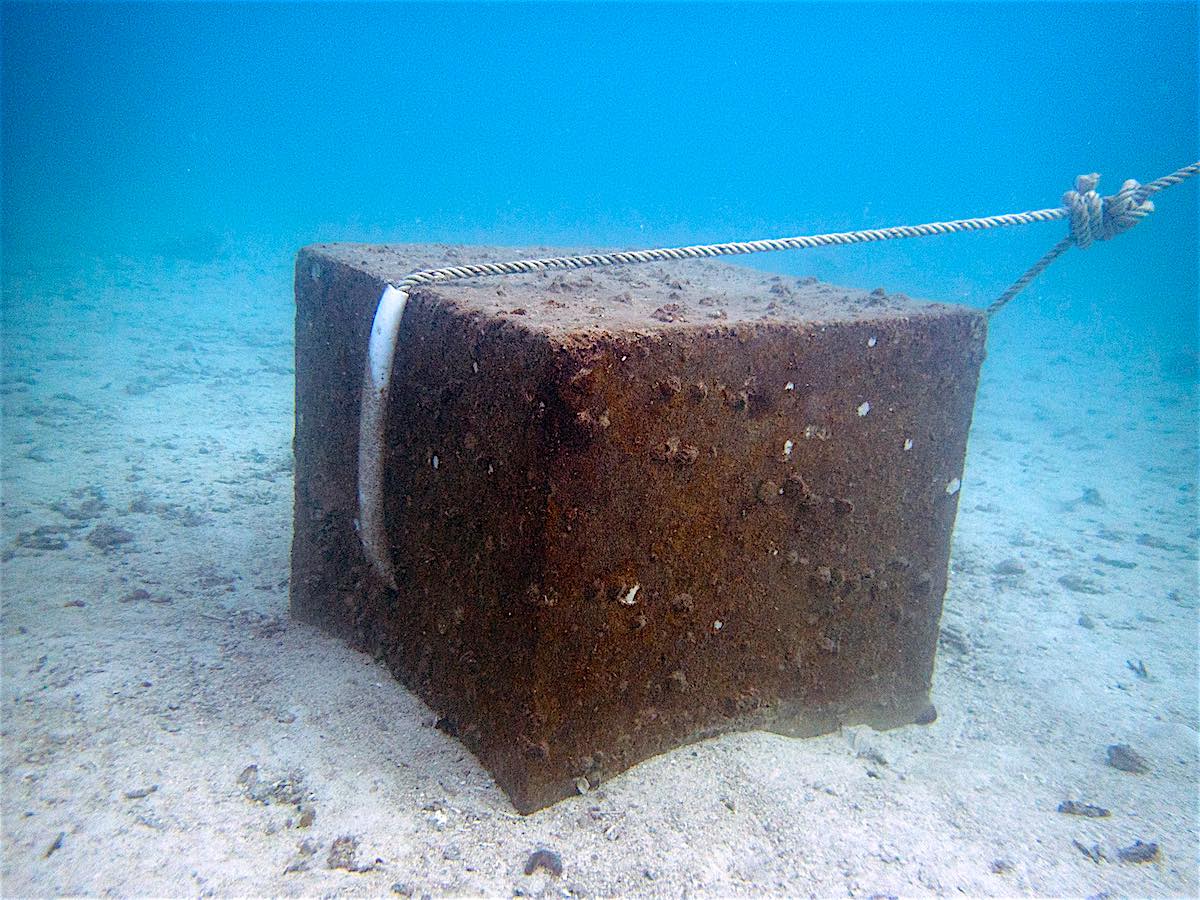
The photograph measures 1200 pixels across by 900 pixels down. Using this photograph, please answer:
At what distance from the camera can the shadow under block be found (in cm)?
183

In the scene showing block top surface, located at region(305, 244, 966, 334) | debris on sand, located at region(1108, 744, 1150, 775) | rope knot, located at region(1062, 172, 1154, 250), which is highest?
rope knot, located at region(1062, 172, 1154, 250)

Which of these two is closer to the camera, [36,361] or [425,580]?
[425,580]

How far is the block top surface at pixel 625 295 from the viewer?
6.35 ft

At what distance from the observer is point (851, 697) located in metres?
2.67

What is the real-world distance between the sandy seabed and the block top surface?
1403mm

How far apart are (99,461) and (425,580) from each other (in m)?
4.72

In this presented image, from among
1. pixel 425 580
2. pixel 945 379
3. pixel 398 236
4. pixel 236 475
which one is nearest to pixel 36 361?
pixel 236 475

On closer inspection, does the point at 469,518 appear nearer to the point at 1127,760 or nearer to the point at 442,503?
the point at 442,503

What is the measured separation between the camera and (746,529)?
2164 millimetres

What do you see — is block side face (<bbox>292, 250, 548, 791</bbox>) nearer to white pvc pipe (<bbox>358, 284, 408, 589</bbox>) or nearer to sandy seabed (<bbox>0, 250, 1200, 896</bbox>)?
white pvc pipe (<bbox>358, 284, 408, 589</bbox>)

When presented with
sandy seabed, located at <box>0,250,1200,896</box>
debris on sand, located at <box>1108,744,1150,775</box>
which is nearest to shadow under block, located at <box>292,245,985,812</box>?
sandy seabed, located at <box>0,250,1200,896</box>

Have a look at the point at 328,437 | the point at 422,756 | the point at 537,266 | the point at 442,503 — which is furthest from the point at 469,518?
the point at 328,437

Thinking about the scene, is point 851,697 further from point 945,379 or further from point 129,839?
point 129,839

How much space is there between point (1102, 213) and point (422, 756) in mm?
3355
